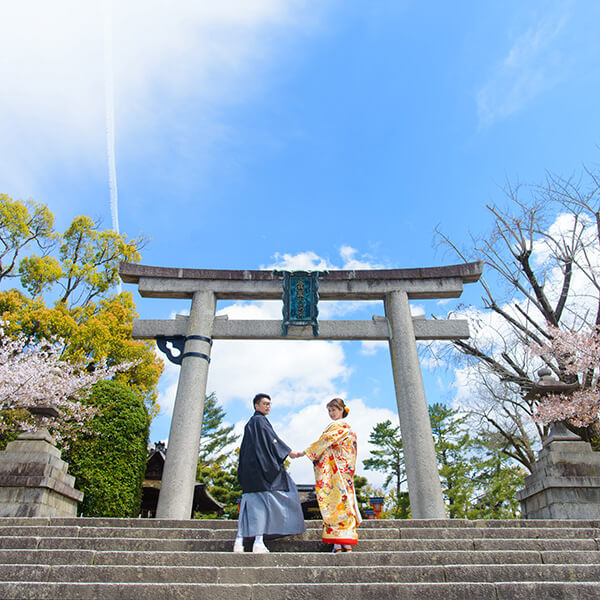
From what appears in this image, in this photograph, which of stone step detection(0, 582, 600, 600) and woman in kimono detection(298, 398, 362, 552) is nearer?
stone step detection(0, 582, 600, 600)

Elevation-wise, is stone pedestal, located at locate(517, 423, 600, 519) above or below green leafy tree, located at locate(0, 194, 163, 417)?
below

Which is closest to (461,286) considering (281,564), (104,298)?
(281,564)

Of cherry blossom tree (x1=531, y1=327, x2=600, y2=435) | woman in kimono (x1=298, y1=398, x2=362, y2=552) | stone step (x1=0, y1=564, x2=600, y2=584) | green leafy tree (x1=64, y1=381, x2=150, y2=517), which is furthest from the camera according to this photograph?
cherry blossom tree (x1=531, y1=327, x2=600, y2=435)

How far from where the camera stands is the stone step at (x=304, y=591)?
3502 millimetres

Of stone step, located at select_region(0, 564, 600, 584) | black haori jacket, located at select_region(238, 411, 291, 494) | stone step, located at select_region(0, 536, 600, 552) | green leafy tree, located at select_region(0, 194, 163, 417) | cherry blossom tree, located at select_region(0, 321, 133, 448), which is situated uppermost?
green leafy tree, located at select_region(0, 194, 163, 417)

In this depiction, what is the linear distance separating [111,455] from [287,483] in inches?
245

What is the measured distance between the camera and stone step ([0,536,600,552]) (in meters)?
4.70

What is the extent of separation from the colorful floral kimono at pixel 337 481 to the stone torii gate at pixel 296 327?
12.1 feet

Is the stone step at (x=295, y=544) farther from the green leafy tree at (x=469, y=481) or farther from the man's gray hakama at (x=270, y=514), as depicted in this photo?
the green leafy tree at (x=469, y=481)

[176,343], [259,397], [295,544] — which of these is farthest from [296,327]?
[295,544]

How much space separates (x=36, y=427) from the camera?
25.3 ft

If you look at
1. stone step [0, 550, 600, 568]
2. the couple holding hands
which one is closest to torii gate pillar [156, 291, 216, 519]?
the couple holding hands

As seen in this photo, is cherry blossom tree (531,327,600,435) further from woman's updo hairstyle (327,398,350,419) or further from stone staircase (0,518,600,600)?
woman's updo hairstyle (327,398,350,419)

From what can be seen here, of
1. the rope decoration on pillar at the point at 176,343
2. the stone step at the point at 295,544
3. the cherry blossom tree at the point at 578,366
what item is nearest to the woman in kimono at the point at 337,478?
the stone step at the point at 295,544
